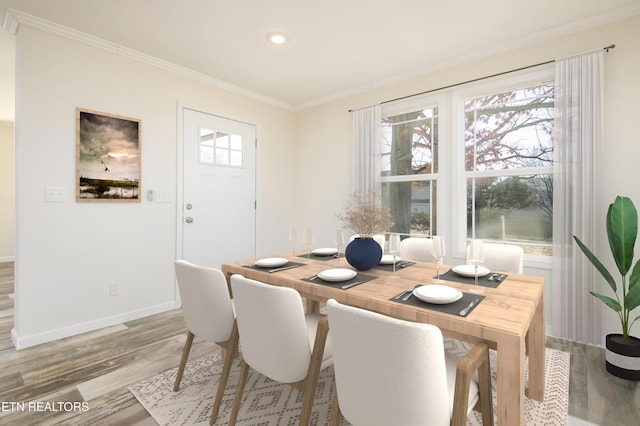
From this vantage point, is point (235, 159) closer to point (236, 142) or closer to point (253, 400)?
point (236, 142)

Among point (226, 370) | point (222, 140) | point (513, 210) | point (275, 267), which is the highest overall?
point (222, 140)

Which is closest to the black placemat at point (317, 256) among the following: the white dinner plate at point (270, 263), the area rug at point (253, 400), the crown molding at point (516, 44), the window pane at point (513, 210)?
the white dinner plate at point (270, 263)

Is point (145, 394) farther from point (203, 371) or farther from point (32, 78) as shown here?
point (32, 78)

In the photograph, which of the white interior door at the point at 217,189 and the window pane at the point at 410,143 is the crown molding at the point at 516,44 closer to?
the window pane at the point at 410,143

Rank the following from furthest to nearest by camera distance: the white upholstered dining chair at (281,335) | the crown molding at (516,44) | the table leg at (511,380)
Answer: the crown molding at (516,44), the white upholstered dining chair at (281,335), the table leg at (511,380)

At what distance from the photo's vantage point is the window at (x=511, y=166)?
2836 mm

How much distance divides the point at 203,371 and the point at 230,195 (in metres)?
2.24

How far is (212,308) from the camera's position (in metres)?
1.66

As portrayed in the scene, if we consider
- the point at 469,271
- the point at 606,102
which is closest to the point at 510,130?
the point at 606,102

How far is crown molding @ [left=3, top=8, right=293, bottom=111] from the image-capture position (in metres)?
2.44

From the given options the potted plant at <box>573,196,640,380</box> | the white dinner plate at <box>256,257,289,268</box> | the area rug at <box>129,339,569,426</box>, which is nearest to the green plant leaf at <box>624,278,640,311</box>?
the potted plant at <box>573,196,640,380</box>

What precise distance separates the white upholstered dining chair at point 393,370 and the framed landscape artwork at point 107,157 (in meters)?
2.77

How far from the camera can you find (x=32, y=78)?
2508 mm

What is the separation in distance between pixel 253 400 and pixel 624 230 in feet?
8.50
